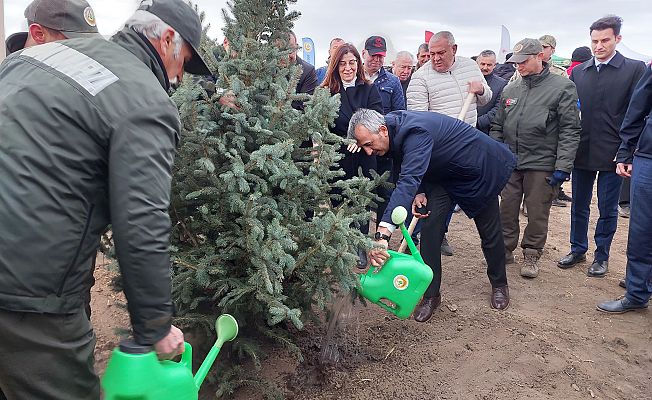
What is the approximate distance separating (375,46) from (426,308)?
8.58 feet

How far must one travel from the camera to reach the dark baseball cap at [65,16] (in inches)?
103

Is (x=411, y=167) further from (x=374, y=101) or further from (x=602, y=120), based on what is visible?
(x=602, y=120)

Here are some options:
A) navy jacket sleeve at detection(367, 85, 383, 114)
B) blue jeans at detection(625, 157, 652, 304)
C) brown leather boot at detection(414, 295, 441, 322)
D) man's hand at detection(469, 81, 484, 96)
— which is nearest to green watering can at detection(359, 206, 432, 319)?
brown leather boot at detection(414, 295, 441, 322)

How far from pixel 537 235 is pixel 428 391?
2.32 meters

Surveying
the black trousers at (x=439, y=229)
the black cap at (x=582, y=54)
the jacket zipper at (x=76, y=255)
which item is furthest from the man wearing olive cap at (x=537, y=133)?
the black cap at (x=582, y=54)

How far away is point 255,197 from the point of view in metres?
2.33

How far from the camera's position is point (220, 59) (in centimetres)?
272

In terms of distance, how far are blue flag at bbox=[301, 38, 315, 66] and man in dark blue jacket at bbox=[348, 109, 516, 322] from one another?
916cm

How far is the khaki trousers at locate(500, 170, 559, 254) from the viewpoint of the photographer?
460 centimetres

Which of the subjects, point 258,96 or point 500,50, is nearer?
point 258,96

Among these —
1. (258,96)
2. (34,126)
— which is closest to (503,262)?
(258,96)

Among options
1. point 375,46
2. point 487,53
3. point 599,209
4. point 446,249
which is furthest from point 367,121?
point 487,53

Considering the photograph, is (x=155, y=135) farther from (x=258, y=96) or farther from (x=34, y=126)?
(x=258, y=96)

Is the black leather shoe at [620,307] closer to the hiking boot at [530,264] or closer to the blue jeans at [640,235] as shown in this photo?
the blue jeans at [640,235]
